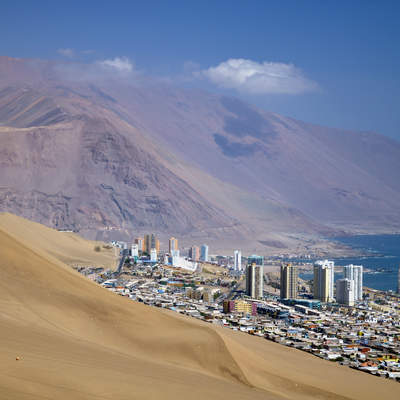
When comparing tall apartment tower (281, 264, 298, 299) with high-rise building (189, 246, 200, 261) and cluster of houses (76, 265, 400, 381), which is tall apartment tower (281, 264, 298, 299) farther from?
high-rise building (189, 246, 200, 261)

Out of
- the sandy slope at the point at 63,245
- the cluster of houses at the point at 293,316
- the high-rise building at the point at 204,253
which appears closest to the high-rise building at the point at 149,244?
the sandy slope at the point at 63,245

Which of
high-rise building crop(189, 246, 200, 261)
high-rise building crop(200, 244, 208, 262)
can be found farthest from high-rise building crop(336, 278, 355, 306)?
high-rise building crop(200, 244, 208, 262)

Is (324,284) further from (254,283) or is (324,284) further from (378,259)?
(378,259)

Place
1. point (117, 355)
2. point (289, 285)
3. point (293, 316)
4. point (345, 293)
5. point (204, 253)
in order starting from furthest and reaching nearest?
point (204, 253)
point (289, 285)
point (345, 293)
point (293, 316)
point (117, 355)

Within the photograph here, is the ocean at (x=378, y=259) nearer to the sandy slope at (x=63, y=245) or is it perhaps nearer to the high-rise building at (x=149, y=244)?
the high-rise building at (x=149, y=244)

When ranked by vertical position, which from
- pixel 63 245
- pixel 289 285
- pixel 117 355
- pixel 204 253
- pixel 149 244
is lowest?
pixel 204 253

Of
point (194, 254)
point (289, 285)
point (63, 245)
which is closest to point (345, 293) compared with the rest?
point (289, 285)
